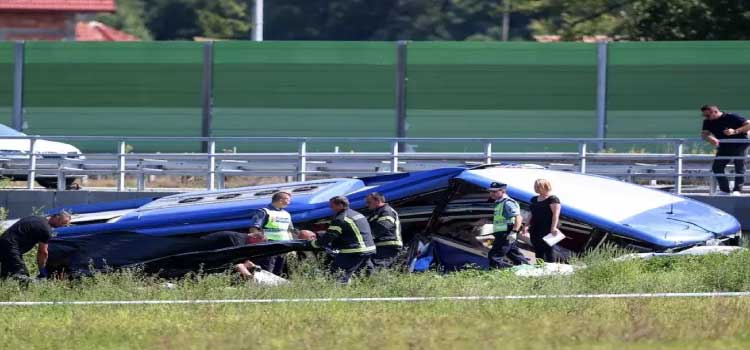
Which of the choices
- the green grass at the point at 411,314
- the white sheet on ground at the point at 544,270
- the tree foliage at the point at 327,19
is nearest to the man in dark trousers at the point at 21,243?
the green grass at the point at 411,314

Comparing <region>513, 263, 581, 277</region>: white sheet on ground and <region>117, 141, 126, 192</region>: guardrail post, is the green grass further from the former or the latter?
<region>117, 141, 126, 192</region>: guardrail post

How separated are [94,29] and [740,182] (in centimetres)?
4977

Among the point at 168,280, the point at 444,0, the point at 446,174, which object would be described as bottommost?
the point at 168,280

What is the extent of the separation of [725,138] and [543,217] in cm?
599

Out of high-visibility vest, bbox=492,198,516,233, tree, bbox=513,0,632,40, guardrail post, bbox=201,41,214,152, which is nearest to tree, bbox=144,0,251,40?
tree, bbox=513,0,632,40

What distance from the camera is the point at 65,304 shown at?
43.3ft

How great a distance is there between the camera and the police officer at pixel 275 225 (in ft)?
52.3

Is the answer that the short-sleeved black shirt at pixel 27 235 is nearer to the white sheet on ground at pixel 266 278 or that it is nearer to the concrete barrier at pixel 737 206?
the white sheet on ground at pixel 266 278

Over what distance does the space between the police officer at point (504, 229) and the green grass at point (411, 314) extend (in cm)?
93

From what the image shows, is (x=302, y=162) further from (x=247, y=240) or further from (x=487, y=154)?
(x=247, y=240)

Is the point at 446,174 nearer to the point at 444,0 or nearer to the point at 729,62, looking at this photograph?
the point at 729,62

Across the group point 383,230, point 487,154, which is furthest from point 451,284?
point 487,154

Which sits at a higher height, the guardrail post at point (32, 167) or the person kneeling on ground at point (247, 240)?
the guardrail post at point (32, 167)

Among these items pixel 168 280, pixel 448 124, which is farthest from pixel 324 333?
pixel 448 124
